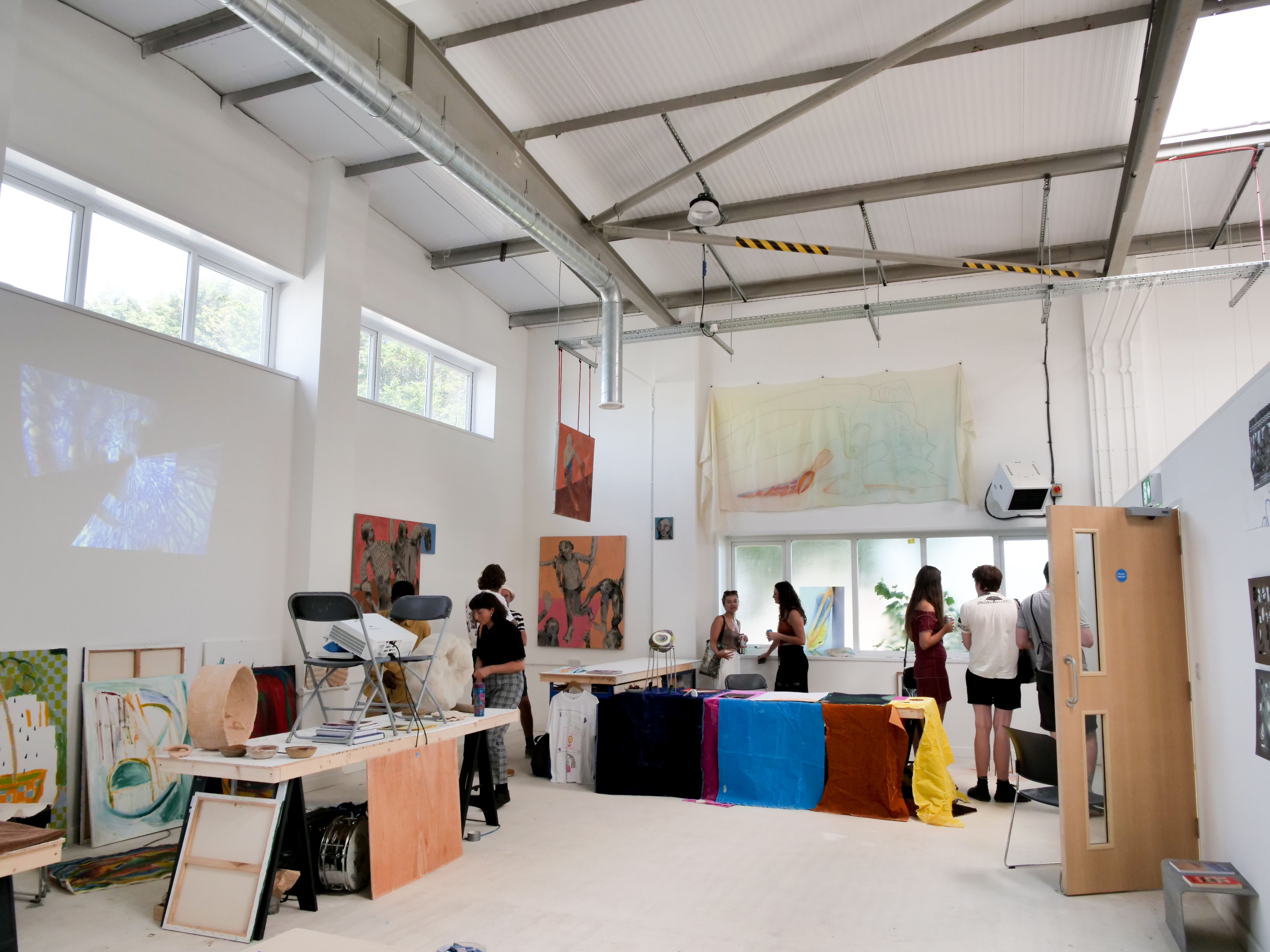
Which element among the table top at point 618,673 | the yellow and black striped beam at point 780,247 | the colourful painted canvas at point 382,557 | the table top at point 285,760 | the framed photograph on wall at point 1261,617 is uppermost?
the yellow and black striped beam at point 780,247

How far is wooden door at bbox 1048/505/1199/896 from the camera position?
4.15m

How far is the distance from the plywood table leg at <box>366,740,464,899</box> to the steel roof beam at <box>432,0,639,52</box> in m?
4.24

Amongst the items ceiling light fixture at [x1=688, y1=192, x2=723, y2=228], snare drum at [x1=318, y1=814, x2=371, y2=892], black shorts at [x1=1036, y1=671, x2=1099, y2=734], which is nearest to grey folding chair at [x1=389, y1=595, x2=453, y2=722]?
snare drum at [x1=318, y1=814, x2=371, y2=892]

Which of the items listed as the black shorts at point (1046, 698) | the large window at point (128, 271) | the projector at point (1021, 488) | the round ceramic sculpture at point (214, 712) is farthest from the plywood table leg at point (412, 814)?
the projector at point (1021, 488)

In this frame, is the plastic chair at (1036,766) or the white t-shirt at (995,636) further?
the white t-shirt at (995,636)

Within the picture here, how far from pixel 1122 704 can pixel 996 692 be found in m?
1.94

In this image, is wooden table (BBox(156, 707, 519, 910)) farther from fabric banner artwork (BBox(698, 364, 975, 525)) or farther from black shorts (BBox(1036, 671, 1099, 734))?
fabric banner artwork (BBox(698, 364, 975, 525))

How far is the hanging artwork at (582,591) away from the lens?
938 centimetres

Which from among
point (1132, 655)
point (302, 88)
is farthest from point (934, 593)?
point (302, 88)

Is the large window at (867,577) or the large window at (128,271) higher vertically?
the large window at (128,271)

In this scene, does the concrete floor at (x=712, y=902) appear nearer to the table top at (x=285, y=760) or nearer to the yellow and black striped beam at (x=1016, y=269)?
the table top at (x=285, y=760)

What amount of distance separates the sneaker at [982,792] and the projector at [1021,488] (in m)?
2.81

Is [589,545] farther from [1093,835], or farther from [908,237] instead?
[1093,835]

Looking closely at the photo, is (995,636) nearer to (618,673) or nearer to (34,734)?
(618,673)
